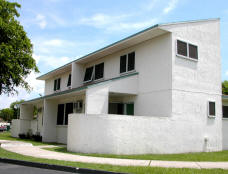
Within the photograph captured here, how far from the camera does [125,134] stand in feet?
40.3

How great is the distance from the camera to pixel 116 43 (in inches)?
645

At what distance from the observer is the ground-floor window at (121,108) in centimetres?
1619

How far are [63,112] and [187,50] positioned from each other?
394 inches

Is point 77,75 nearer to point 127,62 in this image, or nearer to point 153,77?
point 127,62

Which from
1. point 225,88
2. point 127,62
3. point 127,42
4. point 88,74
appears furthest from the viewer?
point 225,88

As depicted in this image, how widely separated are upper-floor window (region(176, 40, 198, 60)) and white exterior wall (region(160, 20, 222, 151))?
0.24 meters

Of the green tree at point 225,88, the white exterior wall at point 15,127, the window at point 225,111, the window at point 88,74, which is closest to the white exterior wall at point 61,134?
the window at point 88,74

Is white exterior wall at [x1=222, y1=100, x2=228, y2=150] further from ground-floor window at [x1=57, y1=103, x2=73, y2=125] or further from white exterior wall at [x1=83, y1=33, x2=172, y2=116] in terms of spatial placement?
ground-floor window at [x1=57, y1=103, x2=73, y2=125]

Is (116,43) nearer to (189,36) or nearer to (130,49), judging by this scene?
(130,49)

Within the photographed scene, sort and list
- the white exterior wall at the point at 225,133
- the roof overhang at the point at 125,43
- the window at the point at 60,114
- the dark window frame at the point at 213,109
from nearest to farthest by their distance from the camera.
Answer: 1. the roof overhang at the point at 125,43
2. the dark window frame at the point at 213,109
3. the white exterior wall at the point at 225,133
4. the window at the point at 60,114

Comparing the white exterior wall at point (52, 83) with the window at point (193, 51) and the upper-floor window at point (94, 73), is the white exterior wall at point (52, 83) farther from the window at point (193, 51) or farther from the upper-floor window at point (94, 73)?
the window at point (193, 51)

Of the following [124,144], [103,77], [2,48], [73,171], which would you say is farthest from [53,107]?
[73,171]

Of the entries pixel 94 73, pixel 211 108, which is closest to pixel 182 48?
pixel 211 108

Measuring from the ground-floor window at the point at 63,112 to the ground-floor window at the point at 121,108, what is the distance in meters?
3.56
